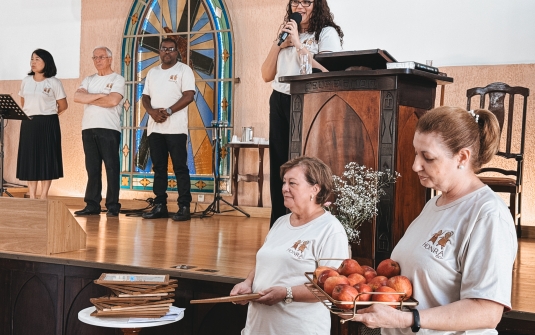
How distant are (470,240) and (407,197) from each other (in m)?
1.66

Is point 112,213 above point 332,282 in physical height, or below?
below

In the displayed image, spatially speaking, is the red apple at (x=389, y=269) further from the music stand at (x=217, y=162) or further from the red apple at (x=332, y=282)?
the music stand at (x=217, y=162)

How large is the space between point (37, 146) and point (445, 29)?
407 cm

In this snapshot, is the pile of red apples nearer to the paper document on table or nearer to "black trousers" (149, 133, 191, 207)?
the paper document on table

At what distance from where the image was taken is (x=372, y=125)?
3.26m

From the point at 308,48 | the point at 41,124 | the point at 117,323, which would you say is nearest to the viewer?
the point at 117,323

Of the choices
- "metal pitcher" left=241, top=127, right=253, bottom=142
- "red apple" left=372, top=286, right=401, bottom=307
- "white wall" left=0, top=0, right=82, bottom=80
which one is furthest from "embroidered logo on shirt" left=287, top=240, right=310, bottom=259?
"white wall" left=0, top=0, right=82, bottom=80

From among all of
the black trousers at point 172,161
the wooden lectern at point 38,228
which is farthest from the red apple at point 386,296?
the black trousers at point 172,161

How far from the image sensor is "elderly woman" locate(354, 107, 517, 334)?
5.29 feet

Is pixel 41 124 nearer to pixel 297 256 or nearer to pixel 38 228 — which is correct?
pixel 38 228

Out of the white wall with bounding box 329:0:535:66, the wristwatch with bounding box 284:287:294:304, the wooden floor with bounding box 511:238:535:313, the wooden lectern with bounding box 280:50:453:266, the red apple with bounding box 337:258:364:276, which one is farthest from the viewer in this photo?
the white wall with bounding box 329:0:535:66

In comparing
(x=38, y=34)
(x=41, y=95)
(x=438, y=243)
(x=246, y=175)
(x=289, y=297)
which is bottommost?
(x=289, y=297)

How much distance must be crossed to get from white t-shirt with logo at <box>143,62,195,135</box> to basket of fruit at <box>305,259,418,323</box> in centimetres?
450

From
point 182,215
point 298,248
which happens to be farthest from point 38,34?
point 298,248
